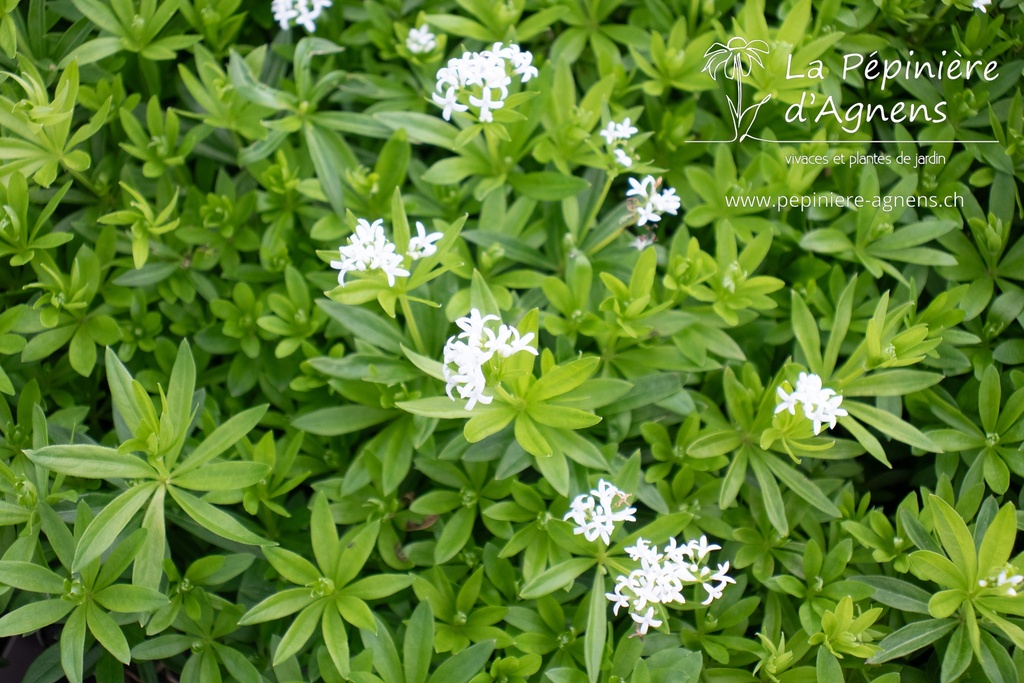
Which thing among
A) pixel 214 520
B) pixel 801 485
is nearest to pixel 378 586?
pixel 214 520

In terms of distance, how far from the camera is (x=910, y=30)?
262 centimetres

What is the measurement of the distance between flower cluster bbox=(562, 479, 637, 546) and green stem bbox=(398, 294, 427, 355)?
0.65 meters

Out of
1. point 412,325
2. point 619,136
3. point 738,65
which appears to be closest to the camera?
point 412,325

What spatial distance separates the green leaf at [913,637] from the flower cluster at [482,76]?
1.76 m

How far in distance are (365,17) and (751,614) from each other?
230cm

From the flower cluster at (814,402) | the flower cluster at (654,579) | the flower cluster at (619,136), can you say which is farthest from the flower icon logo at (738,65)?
the flower cluster at (654,579)

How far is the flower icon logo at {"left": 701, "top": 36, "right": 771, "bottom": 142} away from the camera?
2.50m

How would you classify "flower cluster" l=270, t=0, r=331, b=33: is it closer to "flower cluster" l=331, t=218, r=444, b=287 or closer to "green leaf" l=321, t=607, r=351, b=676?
"flower cluster" l=331, t=218, r=444, b=287

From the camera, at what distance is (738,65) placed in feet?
8.09

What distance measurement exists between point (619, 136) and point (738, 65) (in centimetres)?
48

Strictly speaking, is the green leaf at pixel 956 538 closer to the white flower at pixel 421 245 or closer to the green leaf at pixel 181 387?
the white flower at pixel 421 245

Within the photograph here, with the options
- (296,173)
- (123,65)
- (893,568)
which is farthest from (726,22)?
(123,65)

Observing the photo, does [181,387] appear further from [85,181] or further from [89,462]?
[85,181]

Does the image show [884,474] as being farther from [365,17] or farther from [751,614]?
[365,17]
